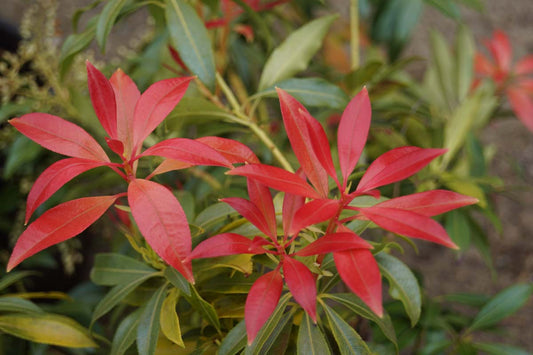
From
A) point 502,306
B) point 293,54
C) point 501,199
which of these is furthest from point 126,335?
point 501,199

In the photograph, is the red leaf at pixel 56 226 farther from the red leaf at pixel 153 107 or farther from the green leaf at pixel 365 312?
the green leaf at pixel 365 312

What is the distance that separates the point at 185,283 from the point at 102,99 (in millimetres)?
205

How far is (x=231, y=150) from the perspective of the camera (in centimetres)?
48

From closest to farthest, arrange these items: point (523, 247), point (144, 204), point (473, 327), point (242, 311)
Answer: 1. point (144, 204)
2. point (242, 311)
3. point (473, 327)
4. point (523, 247)

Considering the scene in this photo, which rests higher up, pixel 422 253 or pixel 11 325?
pixel 11 325

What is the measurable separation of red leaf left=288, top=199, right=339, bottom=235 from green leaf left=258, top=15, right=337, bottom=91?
34 cm

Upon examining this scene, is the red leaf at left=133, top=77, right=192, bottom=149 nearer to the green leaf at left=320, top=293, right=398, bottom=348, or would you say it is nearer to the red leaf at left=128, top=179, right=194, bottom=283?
the red leaf at left=128, top=179, right=194, bottom=283

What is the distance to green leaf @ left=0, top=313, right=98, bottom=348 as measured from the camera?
590 mm

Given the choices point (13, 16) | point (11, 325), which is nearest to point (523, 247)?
point (11, 325)

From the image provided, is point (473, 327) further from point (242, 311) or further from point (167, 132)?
point (167, 132)

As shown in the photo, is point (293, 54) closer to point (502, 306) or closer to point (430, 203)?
point (430, 203)

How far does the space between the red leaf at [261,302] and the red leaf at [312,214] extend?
6cm

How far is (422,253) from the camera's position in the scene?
4.89ft

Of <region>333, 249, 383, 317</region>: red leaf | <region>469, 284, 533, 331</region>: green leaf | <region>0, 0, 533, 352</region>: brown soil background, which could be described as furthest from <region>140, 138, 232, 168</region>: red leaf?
<region>0, 0, 533, 352</region>: brown soil background
